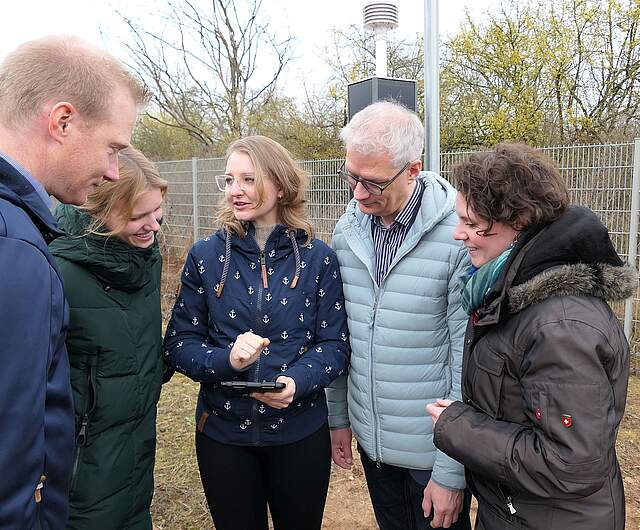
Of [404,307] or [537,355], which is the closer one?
[537,355]

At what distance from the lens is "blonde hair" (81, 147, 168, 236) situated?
1.77 metres

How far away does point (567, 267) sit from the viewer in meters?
1.40

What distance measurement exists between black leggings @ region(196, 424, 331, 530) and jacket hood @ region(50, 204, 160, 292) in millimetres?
679

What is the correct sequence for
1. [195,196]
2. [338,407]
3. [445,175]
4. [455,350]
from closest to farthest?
[455,350]
[338,407]
[445,175]
[195,196]

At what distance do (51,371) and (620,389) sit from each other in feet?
4.62

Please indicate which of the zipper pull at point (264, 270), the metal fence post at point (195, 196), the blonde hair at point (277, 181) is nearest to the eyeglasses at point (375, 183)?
the blonde hair at point (277, 181)

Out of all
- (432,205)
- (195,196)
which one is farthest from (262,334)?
(195,196)

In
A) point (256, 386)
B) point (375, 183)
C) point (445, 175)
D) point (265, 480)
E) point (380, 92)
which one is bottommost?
point (265, 480)

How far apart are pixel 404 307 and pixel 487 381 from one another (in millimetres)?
453

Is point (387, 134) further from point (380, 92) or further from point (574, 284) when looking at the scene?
point (380, 92)

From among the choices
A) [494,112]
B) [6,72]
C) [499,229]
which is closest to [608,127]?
[494,112]

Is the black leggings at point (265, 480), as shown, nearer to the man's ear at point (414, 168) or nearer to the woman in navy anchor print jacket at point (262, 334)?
the woman in navy anchor print jacket at point (262, 334)

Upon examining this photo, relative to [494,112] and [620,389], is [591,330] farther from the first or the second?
[494,112]

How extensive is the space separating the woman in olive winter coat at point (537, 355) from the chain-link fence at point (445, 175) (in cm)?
178
